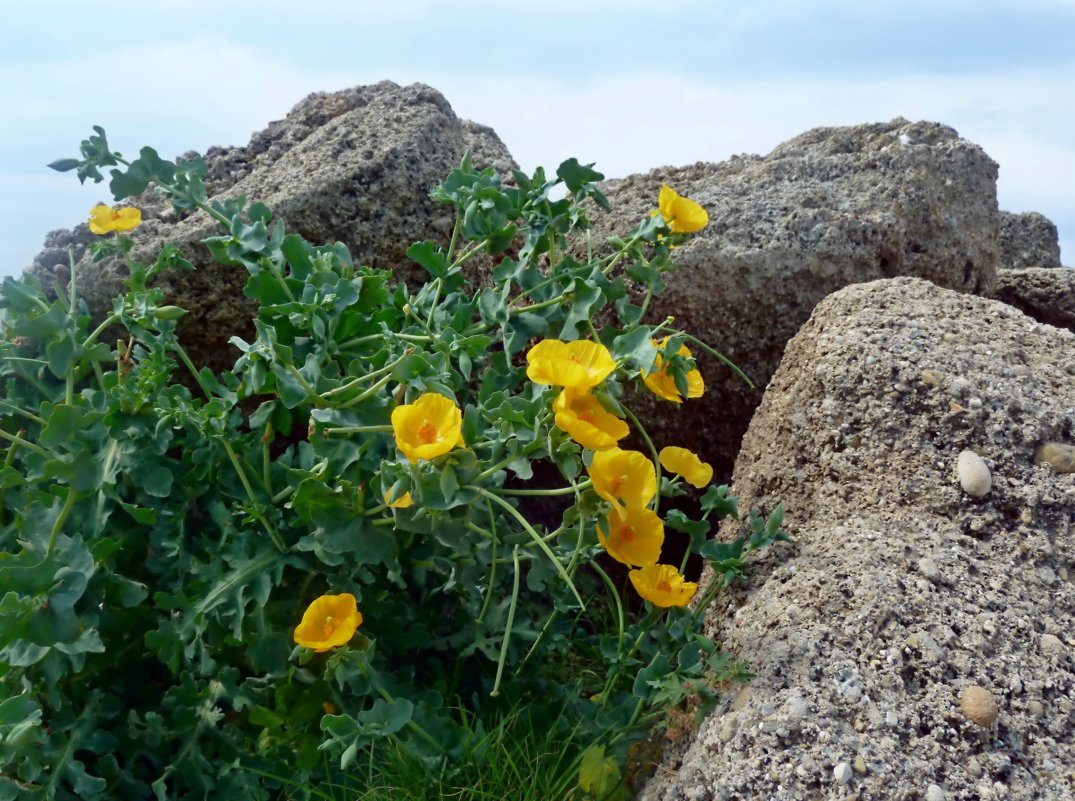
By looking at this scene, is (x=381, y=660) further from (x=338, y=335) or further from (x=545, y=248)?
(x=545, y=248)

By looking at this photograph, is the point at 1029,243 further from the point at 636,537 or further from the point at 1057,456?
the point at 636,537

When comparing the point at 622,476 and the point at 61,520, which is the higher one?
the point at 622,476

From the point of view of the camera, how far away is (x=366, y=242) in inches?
103

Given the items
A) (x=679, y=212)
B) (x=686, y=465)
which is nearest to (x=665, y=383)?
(x=686, y=465)

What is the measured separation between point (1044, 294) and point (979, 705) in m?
2.28

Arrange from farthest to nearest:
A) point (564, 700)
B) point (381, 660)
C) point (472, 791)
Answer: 1. point (564, 700)
2. point (381, 660)
3. point (472, 791)

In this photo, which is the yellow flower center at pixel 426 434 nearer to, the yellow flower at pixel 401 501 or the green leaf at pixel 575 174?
the yellow flower at pixel 401 501

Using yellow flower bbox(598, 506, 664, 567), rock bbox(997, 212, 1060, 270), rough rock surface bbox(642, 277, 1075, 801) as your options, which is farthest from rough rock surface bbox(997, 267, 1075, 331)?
yellow flower bbox(598, 506, 664, 567)

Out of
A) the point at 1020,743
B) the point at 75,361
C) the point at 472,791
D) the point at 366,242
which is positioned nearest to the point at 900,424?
the point at 1020,743

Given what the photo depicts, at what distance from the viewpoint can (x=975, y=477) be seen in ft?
6.01

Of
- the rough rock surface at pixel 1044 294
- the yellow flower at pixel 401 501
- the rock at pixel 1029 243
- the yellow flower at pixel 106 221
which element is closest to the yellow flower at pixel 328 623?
the yellow flower at pixel 401 501

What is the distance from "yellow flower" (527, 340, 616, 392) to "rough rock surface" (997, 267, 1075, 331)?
2.39 metres

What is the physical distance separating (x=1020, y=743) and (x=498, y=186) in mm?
1260

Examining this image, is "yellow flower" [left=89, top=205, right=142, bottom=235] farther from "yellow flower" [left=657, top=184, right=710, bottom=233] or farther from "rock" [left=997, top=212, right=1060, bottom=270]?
"rock" [left=997, top=212, right=1060, bottom=270]
